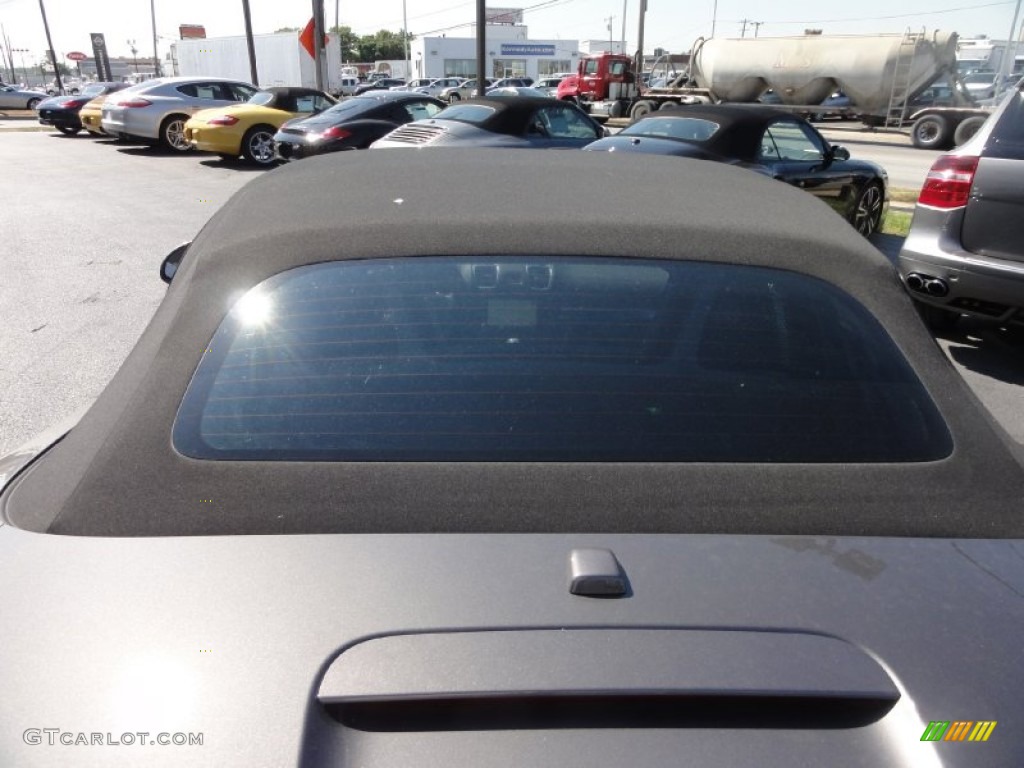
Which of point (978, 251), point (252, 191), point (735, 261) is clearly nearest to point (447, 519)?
point (735, 261)

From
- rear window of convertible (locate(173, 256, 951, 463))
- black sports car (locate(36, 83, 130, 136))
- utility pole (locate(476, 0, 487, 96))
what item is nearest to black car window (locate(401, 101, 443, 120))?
utility pole (locate(476, 0, 487, 96))

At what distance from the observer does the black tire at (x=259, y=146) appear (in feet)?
52.2

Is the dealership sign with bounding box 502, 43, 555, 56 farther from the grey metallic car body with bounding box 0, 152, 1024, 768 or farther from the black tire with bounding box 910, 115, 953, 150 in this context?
the grey metallic car body with bounding box 0, 152, 1024, 768

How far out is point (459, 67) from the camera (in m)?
78.7

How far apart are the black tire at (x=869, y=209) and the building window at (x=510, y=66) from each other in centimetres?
7697

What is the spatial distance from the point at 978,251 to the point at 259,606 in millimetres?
5339

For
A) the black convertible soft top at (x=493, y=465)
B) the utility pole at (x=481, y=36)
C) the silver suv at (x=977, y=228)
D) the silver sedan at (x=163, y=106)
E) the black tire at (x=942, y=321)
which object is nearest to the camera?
the black convertible soft top at (x=493, y=465)

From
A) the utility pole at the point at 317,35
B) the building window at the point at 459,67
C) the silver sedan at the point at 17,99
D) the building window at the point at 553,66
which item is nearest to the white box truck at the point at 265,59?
the silver sedan at the point at 17,99

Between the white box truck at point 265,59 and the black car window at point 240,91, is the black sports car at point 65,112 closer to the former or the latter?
the black car window at point 240,91

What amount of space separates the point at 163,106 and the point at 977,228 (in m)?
17.5

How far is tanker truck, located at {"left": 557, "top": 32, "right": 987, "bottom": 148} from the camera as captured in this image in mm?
23891

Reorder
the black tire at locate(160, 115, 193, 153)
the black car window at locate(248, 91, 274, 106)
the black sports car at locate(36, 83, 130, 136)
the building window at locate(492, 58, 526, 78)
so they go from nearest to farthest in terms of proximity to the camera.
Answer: the black car window at locate(248, 91, 274, 106) < the black tire at locate(160, 115, 193, 153) < the black sports car at locate(36, 83, 130, 136) < the building window at locate(492, 58, 526, 78)

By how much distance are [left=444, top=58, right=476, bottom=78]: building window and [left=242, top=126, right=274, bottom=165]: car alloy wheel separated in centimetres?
6628

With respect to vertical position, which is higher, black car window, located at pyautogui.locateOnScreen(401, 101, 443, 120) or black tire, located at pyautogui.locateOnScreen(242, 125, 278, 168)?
black car window, located at pyautogui.locateOnScreen(401, 101, 443, 120)
